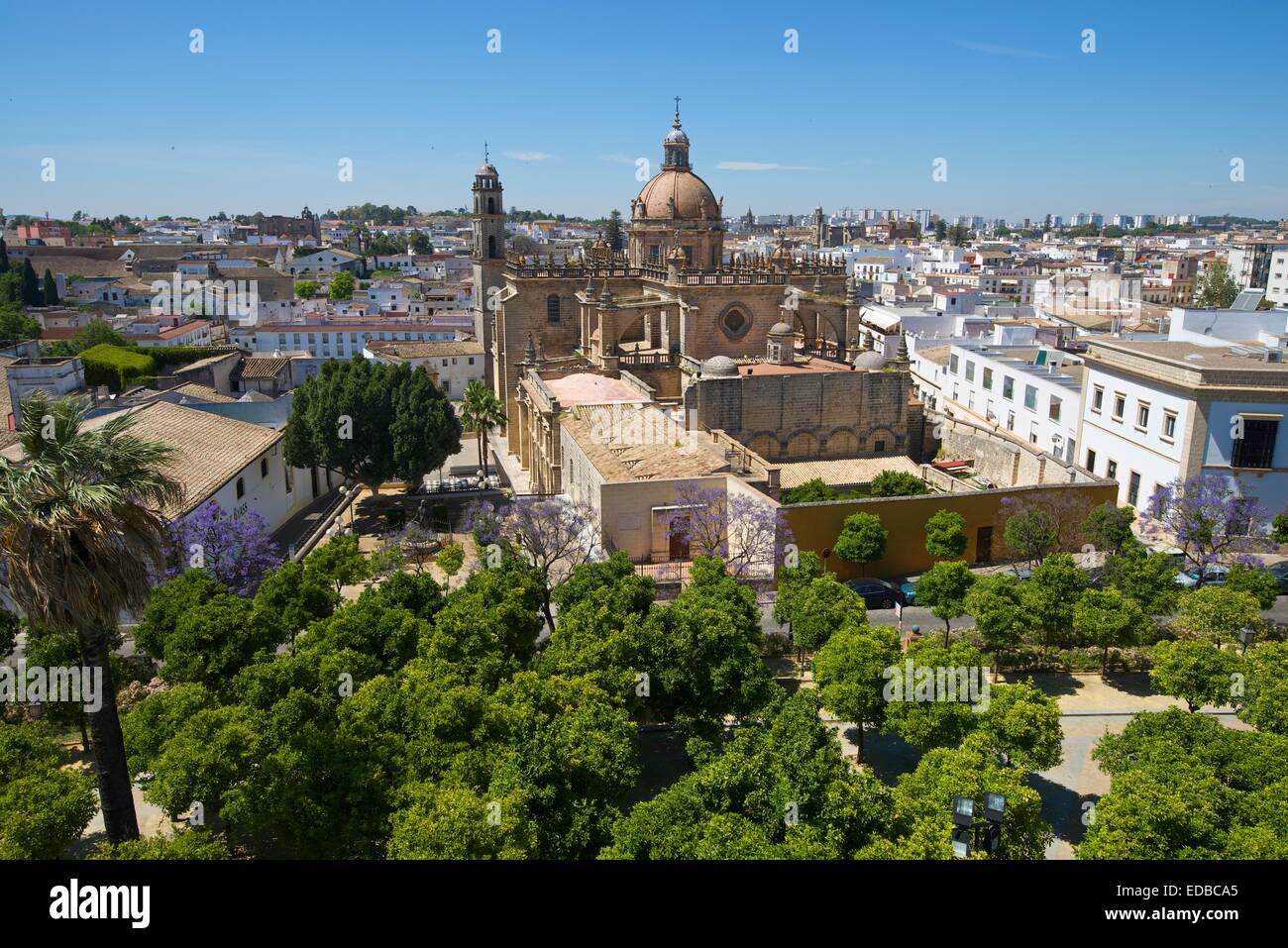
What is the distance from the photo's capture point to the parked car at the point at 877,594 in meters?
25.8

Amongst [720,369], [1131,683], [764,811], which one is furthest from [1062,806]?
[720,369]

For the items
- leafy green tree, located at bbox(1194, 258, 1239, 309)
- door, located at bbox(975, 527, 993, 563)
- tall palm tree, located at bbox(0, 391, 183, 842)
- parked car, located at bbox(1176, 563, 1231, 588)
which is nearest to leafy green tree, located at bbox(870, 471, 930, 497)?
door, located at bbox(975, 527, 993, 563)

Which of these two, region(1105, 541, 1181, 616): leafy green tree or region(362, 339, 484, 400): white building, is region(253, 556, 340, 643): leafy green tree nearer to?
region(1105, 541, 1181, 616): leafy green tree

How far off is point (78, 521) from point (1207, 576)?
2741 cm

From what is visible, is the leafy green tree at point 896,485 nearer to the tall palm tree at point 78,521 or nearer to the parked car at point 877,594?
the parked car at point 877,594

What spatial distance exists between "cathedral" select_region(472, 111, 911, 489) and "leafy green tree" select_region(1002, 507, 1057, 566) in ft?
40.8

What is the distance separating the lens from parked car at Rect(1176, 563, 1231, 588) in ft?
84.4

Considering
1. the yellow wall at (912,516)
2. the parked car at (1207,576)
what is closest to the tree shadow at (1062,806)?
the yellow wall at (912,516)

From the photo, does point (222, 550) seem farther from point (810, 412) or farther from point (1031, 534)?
point (810, 412)

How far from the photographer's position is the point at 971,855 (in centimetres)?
1077

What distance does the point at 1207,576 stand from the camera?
2616 centimetres

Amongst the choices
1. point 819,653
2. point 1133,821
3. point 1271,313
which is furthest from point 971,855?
point 1271,313

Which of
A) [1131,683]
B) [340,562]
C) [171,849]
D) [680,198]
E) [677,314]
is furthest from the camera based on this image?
[680,198]
